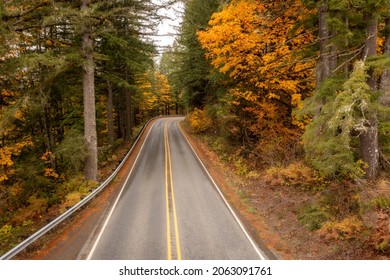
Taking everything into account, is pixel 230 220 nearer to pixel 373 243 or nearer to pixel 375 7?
pixel 373 243

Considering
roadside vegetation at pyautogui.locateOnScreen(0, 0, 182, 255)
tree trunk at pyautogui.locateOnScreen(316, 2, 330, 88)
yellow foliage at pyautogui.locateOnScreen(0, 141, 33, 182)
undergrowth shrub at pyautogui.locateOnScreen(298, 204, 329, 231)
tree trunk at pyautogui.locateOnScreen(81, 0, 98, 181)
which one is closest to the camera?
undergrowth shrub at pyautogui.locateOnScreen(298, 204, 329, 231)

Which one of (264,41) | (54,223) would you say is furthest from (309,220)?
(54,223)

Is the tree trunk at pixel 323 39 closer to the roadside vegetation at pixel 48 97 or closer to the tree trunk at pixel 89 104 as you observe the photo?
the roadside vegetation at pixel 48 97

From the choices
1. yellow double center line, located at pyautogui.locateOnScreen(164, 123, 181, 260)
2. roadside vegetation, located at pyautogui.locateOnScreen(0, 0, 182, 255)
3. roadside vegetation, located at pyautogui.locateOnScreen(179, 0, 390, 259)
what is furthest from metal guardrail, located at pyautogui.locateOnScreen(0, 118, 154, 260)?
roadside vegetation, located at pyautogui.locateOnScreen(179, 0, 390, 259)

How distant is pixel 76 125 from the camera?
1920cm

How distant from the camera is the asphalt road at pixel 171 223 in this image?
10.0 m

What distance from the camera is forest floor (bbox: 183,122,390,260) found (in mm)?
8492

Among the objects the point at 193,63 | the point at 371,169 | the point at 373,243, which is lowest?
the point at 373,243

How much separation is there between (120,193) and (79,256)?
6.58 m

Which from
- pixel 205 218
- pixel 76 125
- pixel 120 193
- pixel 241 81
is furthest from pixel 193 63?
pixel 205 218

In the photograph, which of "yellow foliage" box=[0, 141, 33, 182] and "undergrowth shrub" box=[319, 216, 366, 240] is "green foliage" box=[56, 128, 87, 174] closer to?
"yellow foliage" box=[0, 141, 33, 182]

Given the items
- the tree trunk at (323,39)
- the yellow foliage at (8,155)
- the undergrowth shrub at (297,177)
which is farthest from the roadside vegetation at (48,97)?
the undergrowth shrub at (297,177)

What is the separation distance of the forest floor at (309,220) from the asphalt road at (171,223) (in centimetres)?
103

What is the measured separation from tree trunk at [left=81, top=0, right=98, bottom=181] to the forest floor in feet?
27.6
